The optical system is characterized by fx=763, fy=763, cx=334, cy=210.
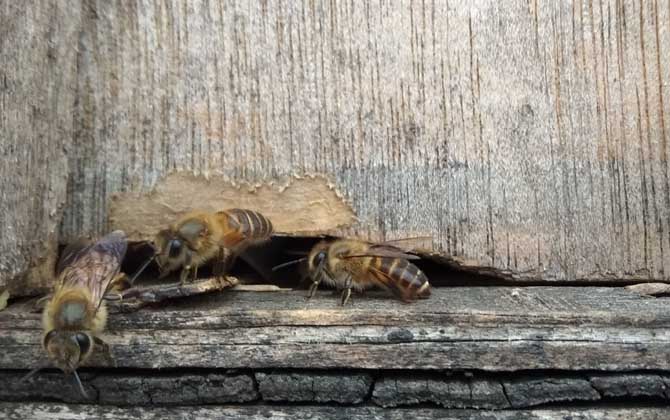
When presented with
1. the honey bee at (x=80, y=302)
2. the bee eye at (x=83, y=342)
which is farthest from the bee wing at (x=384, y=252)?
the bee eye at (x=83, y=342)

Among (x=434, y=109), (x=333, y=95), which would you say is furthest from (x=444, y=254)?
(x=333, y=95)

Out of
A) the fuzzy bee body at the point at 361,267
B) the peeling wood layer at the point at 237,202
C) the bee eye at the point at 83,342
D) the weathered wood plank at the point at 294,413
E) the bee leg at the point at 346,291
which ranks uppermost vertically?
the peeling wood layer at the point at 237,202

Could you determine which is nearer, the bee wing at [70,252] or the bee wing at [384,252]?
the bee wing at [70,252]

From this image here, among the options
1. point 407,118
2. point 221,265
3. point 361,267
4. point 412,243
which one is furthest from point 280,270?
point 407,118

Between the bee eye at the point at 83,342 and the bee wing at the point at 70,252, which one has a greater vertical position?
the bee wing at the point at 70,252

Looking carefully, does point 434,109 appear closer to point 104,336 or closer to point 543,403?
point 543,403

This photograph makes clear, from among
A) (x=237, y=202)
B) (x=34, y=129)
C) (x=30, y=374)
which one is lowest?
(x=30, y=374)

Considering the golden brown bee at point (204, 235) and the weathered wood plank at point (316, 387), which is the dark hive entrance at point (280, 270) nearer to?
the golden brown bee at point (204, 235)

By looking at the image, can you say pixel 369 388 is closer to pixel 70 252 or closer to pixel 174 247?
pixel 174 247

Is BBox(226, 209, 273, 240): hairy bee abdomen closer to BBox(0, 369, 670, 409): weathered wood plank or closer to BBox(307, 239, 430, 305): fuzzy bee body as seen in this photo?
BBox(307, 239, 430, 305): fuzzy bee body
